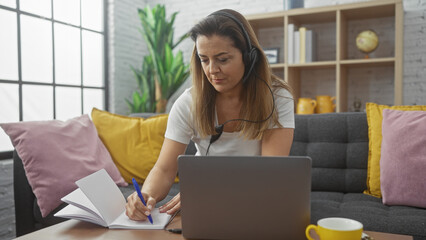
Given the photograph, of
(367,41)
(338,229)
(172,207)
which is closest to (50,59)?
(172,207)

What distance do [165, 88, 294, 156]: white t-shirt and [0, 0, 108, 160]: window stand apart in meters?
1.70

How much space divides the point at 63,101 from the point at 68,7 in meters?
0.80

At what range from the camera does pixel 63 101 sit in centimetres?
300

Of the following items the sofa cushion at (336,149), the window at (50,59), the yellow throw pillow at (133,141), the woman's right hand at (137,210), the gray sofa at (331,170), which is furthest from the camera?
the window at (50,59)

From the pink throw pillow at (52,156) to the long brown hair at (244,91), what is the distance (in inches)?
32.6

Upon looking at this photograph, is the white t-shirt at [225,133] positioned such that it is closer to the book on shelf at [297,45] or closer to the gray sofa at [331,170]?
the gray sofa at [331,170]

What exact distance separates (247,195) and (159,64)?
8.64ft

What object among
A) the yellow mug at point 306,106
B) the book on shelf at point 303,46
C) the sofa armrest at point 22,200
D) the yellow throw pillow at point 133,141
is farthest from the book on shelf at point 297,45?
the sofa armrest at point 22,200

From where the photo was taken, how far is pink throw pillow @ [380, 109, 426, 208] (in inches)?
59.3

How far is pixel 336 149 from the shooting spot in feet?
6.19

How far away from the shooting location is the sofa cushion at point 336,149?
72.3 inches

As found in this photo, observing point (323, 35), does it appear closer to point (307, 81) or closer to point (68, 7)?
point (307, 81)

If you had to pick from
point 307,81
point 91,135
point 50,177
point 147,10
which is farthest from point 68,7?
point 307,81

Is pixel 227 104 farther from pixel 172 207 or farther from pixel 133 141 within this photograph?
pixel 133 141
